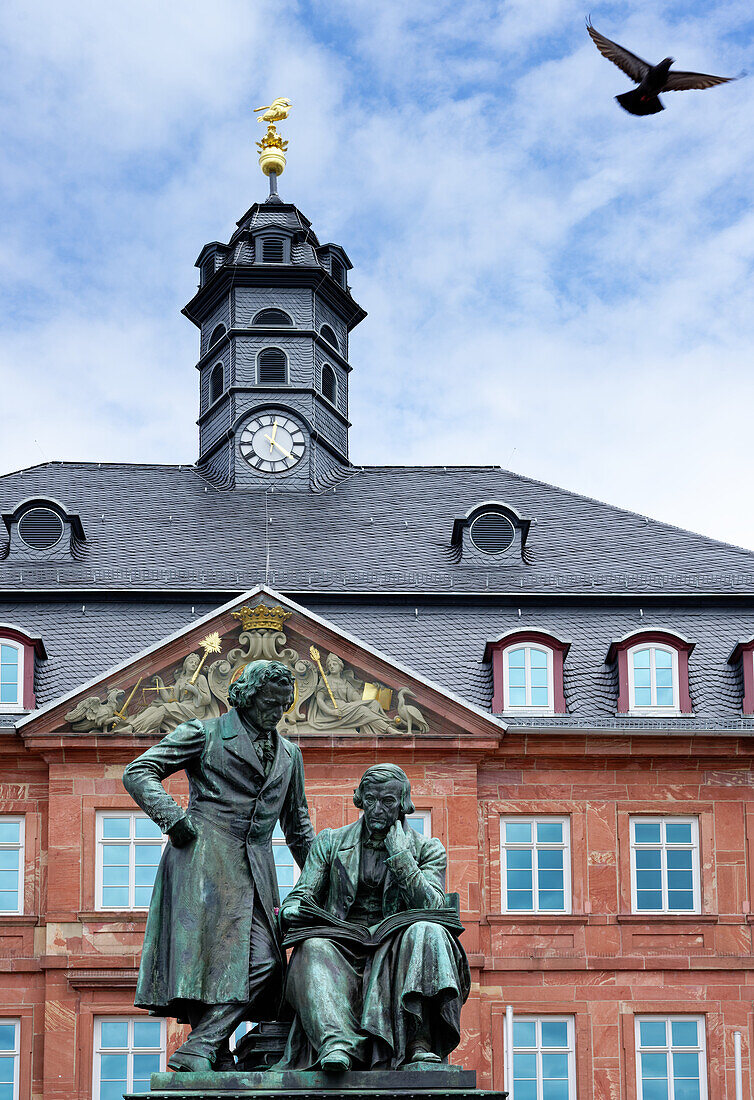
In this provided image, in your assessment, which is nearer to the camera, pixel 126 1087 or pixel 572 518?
pixel 126 1087

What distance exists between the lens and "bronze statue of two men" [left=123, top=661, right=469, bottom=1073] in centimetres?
1041

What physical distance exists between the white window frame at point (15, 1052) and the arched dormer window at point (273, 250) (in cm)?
1811

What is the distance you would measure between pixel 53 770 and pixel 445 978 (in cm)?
2272

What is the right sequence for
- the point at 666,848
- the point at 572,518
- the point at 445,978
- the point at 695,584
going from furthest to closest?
the point at 572,518 → the point at 695,584 → the point at 666,848 → the point at 445,978

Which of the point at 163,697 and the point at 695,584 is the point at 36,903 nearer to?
the point at 163,697

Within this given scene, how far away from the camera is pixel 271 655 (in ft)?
105

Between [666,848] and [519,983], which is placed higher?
[666,848]

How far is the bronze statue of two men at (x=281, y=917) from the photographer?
34.2ft

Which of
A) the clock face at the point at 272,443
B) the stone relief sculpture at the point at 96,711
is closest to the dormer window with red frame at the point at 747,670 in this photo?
the stone relief sculpture at the point at 96,711

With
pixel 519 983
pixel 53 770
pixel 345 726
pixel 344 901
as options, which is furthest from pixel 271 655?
pixel 344 901

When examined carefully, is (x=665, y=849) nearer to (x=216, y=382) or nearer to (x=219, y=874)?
(x=216, y=382)

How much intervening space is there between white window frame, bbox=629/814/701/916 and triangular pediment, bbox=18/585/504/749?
9.05 ft

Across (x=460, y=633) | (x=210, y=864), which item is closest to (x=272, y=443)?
(x=460, y=633)

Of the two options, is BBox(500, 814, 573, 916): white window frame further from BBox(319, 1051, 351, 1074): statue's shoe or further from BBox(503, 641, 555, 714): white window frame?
BBox(319, 1051, 351, 1074): statue's shoe
